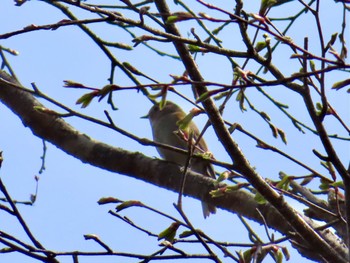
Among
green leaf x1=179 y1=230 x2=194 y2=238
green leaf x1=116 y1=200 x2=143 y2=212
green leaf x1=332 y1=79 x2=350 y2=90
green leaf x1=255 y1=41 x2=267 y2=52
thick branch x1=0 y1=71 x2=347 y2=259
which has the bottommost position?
green leaf x1=179 y1=230 x2=194 y2=238

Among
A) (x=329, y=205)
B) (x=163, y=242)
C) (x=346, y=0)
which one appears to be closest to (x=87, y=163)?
(x=329, y=205)

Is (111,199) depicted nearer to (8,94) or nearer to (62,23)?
(62,23)

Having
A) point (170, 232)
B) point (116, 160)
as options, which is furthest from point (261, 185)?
point (116, 160)

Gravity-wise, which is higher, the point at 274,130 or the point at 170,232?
the point at 274,130

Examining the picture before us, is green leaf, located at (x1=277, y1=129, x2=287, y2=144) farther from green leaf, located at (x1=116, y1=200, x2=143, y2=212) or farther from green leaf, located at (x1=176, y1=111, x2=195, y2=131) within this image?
green leaf, located at (x1=116, y1=200, x2=143, y2=212)

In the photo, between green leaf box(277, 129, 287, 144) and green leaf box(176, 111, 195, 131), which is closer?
green leaf box(176, 111, 195, 131)

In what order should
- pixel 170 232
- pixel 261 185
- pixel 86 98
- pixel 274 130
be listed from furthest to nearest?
pixel 274 130 < pixel 261 185 < pixel 170 232 < pixel 86 98

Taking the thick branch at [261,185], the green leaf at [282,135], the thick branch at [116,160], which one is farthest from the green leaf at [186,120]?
the thick branch at [116,160]

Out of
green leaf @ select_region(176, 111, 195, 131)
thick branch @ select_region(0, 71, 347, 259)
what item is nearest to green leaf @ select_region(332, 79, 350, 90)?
green leaf @ select_region(176, 111, 195, 131)

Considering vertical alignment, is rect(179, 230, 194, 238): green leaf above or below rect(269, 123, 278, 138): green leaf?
below

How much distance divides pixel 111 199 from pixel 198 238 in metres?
0.39

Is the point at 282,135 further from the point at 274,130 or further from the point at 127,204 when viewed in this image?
the point at 127,204

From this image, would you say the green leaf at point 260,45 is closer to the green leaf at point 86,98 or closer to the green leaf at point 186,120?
the green leaf at point 186,120

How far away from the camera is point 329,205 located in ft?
10.7
